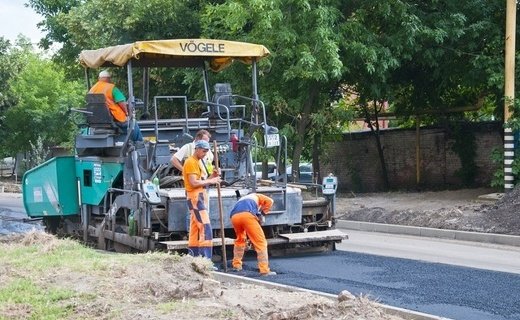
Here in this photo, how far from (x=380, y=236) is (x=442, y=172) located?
8.91 m

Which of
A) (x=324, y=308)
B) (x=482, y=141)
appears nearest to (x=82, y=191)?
(x=324, y=308)

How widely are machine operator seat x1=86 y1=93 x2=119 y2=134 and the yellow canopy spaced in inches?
19.1

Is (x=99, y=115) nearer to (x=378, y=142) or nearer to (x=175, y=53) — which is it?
(x=175, y=53)

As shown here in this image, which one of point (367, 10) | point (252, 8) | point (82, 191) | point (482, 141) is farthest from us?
point (482, 141)

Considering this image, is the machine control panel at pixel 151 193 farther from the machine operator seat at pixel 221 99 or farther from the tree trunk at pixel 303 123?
the tree trunk at pixel 303 123

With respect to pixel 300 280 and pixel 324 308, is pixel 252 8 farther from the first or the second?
pixel 324 308

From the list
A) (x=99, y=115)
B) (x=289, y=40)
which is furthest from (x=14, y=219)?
(x=289, y=40)

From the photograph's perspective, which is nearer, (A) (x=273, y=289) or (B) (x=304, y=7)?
(A) (x=273, y=289)

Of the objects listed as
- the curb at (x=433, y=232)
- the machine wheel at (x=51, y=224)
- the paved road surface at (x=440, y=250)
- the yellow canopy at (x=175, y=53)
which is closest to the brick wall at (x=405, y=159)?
the curb at (x=433, y=232)

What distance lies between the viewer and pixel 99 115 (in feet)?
39.1

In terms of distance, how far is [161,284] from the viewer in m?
7.62

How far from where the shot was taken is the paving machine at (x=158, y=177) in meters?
10.9

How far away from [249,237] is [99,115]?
3.16 m

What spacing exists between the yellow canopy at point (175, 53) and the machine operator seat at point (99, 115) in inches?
19.1
